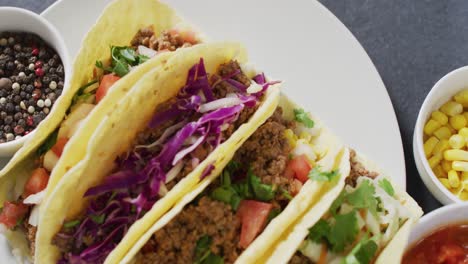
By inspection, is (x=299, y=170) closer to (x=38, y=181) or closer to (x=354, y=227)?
(x=354, y=227)

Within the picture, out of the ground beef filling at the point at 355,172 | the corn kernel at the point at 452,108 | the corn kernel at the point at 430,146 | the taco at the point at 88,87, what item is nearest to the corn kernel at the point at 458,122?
the corn kernel at the point at 452,108

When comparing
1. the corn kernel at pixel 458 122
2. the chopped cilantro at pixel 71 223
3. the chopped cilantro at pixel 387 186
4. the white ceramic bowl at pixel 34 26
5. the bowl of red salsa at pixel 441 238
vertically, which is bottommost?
the bowl of red salsa at pixel 441 238

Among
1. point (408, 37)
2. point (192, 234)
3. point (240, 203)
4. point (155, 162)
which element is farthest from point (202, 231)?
point (408, 37)

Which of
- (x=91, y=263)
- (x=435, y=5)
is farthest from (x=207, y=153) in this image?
(x=435, y=5)

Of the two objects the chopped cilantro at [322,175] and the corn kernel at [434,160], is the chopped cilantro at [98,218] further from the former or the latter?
the corn kernel at [434,160]

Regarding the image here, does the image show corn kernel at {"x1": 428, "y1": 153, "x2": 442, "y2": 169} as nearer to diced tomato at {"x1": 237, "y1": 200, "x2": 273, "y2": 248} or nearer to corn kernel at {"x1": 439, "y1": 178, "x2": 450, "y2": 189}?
corn kernel at {"x1": 439, "y1": 178, "x2": 450, "y2": 189}

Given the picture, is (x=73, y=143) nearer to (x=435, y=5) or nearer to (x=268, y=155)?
(x=268, y=155)

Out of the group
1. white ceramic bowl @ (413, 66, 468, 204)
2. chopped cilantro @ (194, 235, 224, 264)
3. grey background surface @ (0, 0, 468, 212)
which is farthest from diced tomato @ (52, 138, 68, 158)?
white ceramic bowl @ (413, 66, 468, 204)
